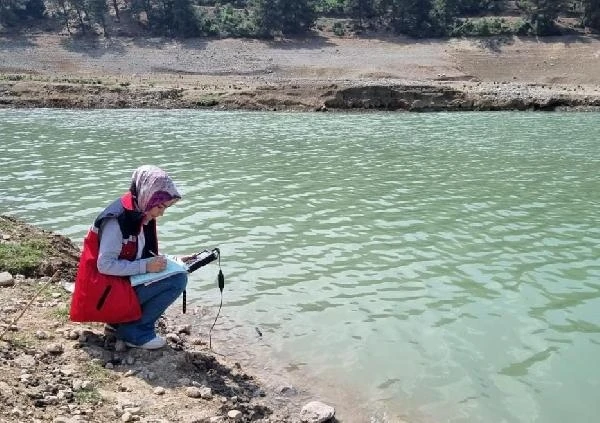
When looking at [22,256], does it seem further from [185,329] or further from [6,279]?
[185,329]

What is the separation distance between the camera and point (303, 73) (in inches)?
2168

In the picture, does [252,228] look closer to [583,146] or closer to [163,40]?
[583,146]

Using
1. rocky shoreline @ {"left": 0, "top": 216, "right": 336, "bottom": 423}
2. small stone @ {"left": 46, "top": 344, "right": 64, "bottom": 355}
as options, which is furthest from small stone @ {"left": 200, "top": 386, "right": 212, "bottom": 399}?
small stone @ {"left": 46, "top": 344, "right": 64, "bottom": 355}

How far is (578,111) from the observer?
3650 centimetres

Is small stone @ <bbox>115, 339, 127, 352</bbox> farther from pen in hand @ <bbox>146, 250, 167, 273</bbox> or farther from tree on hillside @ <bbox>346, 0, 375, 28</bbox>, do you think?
tree on hillside @ <bbox>346, 0, 375, 28</bbox>

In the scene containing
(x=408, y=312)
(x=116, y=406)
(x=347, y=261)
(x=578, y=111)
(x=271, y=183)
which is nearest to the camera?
(x=116, y=406)

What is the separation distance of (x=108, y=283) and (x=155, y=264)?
1.36 ft

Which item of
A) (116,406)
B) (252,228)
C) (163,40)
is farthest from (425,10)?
(116,406)

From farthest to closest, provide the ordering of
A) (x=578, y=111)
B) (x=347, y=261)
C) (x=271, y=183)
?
(x=578, y=111), (x=271, y=183), (x=347, y=261)

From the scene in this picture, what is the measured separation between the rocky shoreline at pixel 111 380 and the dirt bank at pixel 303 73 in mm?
32002

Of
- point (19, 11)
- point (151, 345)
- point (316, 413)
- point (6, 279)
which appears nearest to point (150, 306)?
point (151, 345)

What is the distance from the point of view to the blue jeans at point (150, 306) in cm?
562

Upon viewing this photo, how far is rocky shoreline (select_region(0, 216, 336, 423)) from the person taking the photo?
464 cm

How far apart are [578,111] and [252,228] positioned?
30.8 m
